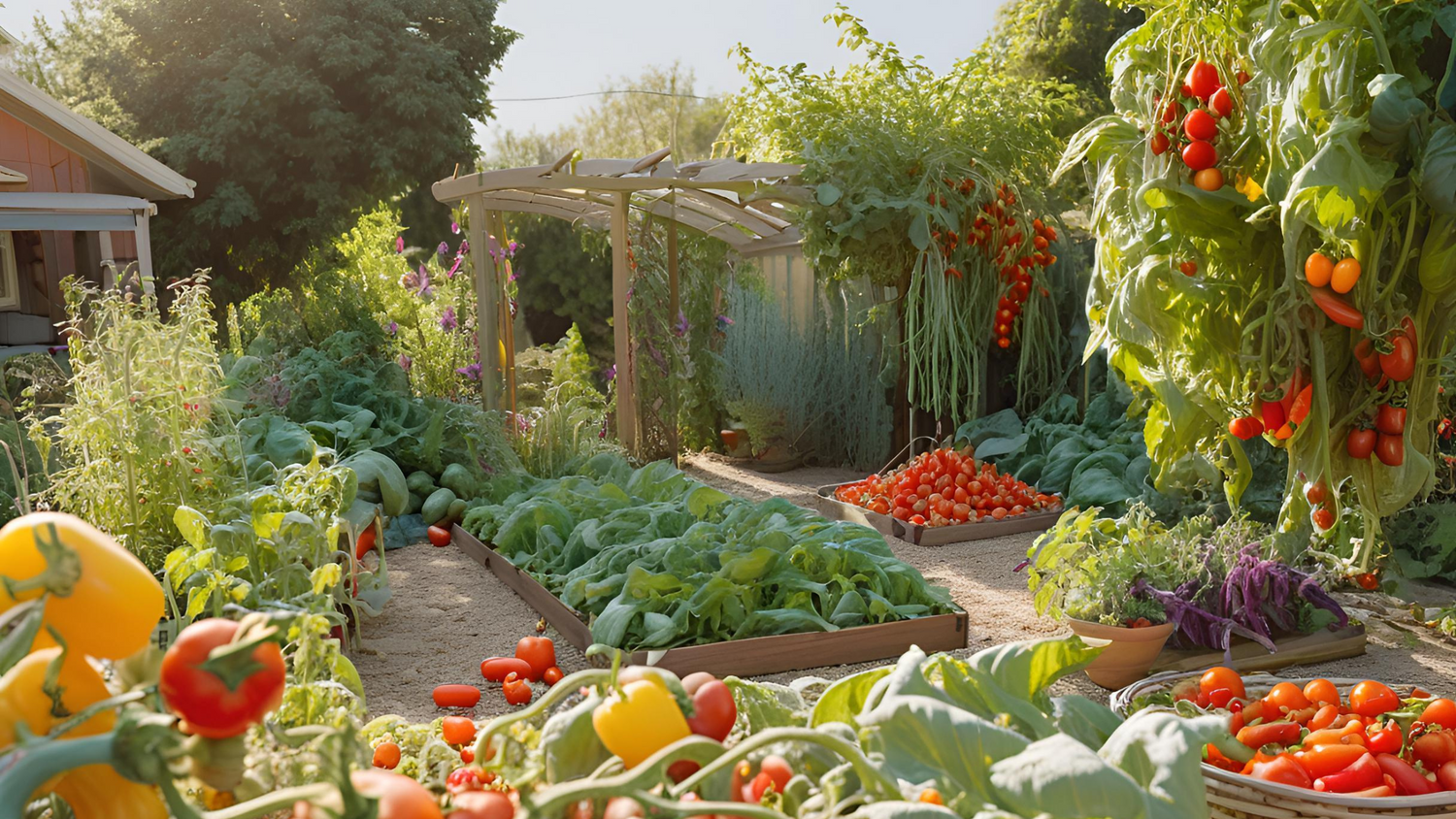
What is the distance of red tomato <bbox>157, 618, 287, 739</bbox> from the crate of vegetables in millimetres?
4883

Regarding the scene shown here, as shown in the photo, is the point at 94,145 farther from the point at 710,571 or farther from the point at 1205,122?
the point at 1205,122

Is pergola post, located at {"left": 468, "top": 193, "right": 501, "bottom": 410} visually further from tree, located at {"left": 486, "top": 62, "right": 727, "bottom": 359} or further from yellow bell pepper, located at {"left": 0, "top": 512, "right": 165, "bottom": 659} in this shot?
tree, located at {"left": 486, "top": 62, "right": 727, "bottom": 359}

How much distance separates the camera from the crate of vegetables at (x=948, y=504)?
5.43 m

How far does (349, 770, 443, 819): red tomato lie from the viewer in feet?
2.10

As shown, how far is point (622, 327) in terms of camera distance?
7.14 metres

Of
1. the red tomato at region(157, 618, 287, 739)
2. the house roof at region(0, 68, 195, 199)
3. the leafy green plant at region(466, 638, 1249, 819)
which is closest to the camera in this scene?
the red tomato at region(157, 618, 287, 739)

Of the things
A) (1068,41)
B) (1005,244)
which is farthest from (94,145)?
(1068,41)

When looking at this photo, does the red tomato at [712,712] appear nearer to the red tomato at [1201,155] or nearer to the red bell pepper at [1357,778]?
the red bell pepper at [1357,778]

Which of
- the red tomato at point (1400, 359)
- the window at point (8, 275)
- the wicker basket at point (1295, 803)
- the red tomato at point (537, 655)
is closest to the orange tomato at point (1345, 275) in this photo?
the red tomato at point (1400, 359)

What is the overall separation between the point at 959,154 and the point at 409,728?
226 inches

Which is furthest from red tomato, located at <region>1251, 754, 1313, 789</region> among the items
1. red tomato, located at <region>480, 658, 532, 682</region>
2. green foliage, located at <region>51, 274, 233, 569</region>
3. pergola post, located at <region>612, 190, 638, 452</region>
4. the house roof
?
the house roof

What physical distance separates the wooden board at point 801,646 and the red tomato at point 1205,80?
181 centimetres

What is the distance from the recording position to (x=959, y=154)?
257 inches

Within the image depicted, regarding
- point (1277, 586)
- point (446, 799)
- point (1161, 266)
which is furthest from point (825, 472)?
point (446, 799)
